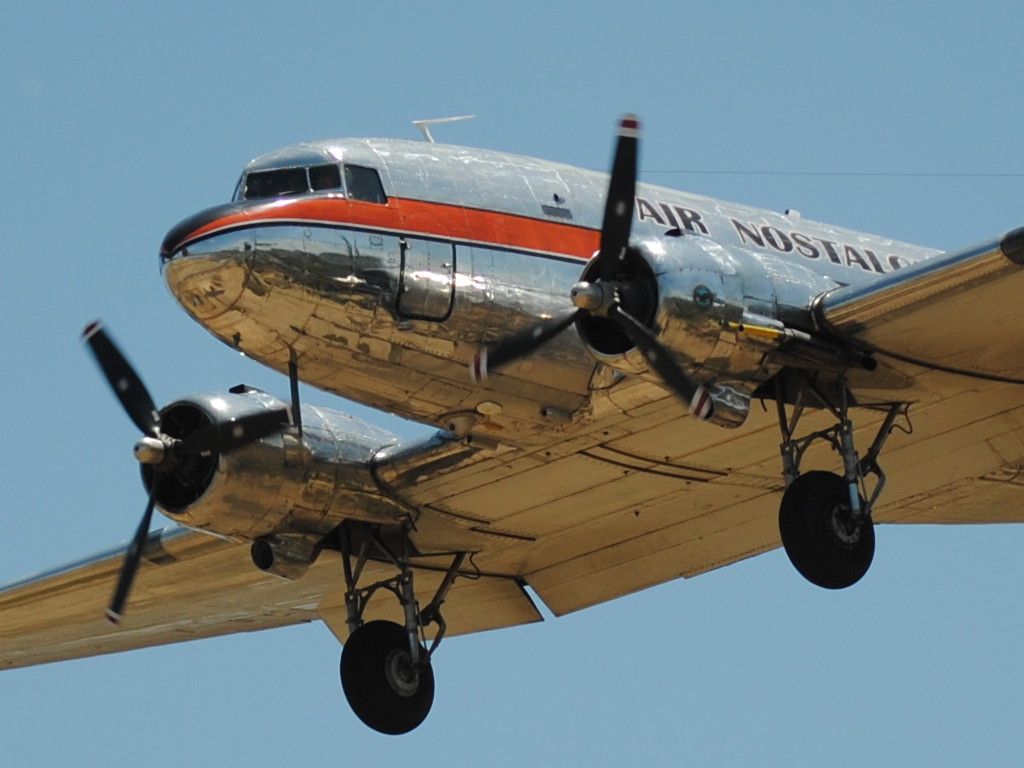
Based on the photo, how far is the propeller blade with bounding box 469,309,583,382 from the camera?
830 inches

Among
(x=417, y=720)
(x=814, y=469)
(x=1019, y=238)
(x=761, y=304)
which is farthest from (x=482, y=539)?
(x=1019, y=238)

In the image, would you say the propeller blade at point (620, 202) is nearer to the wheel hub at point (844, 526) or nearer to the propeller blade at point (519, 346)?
the propeller blade at point (519, 346)

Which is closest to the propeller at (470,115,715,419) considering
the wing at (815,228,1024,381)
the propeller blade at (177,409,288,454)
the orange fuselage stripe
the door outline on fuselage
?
the door outline on fuselage

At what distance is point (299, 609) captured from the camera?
27828 millimetres

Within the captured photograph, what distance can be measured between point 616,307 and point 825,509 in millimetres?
3144

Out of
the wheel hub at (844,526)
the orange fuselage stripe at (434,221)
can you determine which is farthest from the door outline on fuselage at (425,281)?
the wheel hub at (844,526)

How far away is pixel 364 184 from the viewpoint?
71.8 feet

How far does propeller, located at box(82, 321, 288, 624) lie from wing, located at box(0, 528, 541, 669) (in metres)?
1.52

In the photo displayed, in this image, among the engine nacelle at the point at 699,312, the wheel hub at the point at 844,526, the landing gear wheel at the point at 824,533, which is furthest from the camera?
the wheel hub at the point at 844,526

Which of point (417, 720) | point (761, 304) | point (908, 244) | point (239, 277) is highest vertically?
point (908, 244)

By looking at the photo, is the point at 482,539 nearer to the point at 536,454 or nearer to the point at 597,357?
the point at 536,454

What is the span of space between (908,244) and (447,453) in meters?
6.71

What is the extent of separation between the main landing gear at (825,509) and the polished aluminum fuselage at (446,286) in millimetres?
984

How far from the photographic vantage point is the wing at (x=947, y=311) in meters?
21.0
